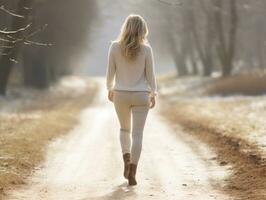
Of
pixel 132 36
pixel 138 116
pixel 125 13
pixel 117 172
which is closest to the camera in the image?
pixel 132 36

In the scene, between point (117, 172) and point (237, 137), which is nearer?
point (117, 172)

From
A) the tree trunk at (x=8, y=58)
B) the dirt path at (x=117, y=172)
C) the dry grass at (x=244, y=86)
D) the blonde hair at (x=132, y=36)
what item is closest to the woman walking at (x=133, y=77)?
the blonde hair at (x=132, y=36)

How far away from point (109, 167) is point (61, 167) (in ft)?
2.65

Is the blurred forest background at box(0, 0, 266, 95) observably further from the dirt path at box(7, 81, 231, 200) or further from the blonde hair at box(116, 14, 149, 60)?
the blonde hair at box(116, 14, 149, 60)

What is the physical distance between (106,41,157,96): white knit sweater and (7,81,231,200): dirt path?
1300 millimetres

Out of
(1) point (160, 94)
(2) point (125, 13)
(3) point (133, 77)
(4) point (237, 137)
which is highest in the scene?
(2) point (125, 13)

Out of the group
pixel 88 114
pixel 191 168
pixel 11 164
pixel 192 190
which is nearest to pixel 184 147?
pixel 191 168

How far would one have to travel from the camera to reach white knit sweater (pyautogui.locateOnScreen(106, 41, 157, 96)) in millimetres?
8742

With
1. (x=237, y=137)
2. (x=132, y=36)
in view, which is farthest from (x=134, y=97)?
(x=237, y=137)

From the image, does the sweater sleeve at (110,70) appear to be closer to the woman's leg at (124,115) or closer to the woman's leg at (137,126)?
the woman's leg at (124,115)

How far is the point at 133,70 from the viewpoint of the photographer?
8750 mm

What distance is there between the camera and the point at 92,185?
9.03m

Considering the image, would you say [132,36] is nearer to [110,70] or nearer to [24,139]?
[110,70]

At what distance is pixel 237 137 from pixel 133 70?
5.42 m
